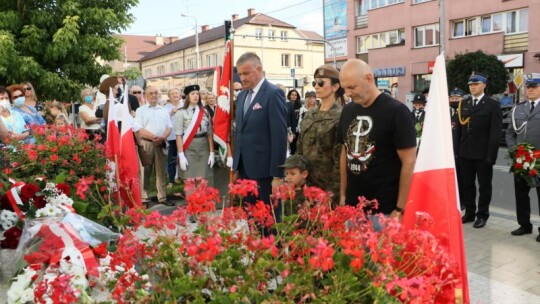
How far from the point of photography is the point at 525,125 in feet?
19.7

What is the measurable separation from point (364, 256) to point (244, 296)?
0.45 meters

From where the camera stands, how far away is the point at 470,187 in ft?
21.7

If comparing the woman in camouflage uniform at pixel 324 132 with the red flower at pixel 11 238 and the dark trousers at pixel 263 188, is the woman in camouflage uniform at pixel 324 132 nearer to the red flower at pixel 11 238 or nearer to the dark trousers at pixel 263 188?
the dark trousers at pixel 263 188

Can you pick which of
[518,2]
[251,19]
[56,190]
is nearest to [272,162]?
[56,190]

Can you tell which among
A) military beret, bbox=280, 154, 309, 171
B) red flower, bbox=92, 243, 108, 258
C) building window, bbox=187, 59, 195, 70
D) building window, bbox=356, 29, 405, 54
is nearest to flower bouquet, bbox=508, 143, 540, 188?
military beret, bbox=280, 154, 309, 171

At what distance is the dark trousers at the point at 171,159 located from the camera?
893 centimetres

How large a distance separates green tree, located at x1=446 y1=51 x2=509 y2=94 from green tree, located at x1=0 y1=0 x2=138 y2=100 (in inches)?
674

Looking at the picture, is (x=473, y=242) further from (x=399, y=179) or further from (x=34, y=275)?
(x=34, y=275)

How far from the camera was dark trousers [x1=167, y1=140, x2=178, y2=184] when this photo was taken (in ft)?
29.3

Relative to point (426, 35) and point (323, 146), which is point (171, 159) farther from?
point (426, 35)

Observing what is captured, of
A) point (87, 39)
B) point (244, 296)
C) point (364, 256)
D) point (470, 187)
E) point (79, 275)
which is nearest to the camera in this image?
point (244, 296)

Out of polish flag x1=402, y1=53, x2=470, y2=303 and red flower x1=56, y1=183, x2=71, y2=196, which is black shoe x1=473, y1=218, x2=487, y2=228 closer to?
polish flag x1=402, y1=53, x2=470, y2=303

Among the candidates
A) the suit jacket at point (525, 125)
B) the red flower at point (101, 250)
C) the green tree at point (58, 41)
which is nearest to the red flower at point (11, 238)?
the red flower at point (101, 250)

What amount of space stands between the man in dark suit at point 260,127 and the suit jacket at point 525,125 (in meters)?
3.08
